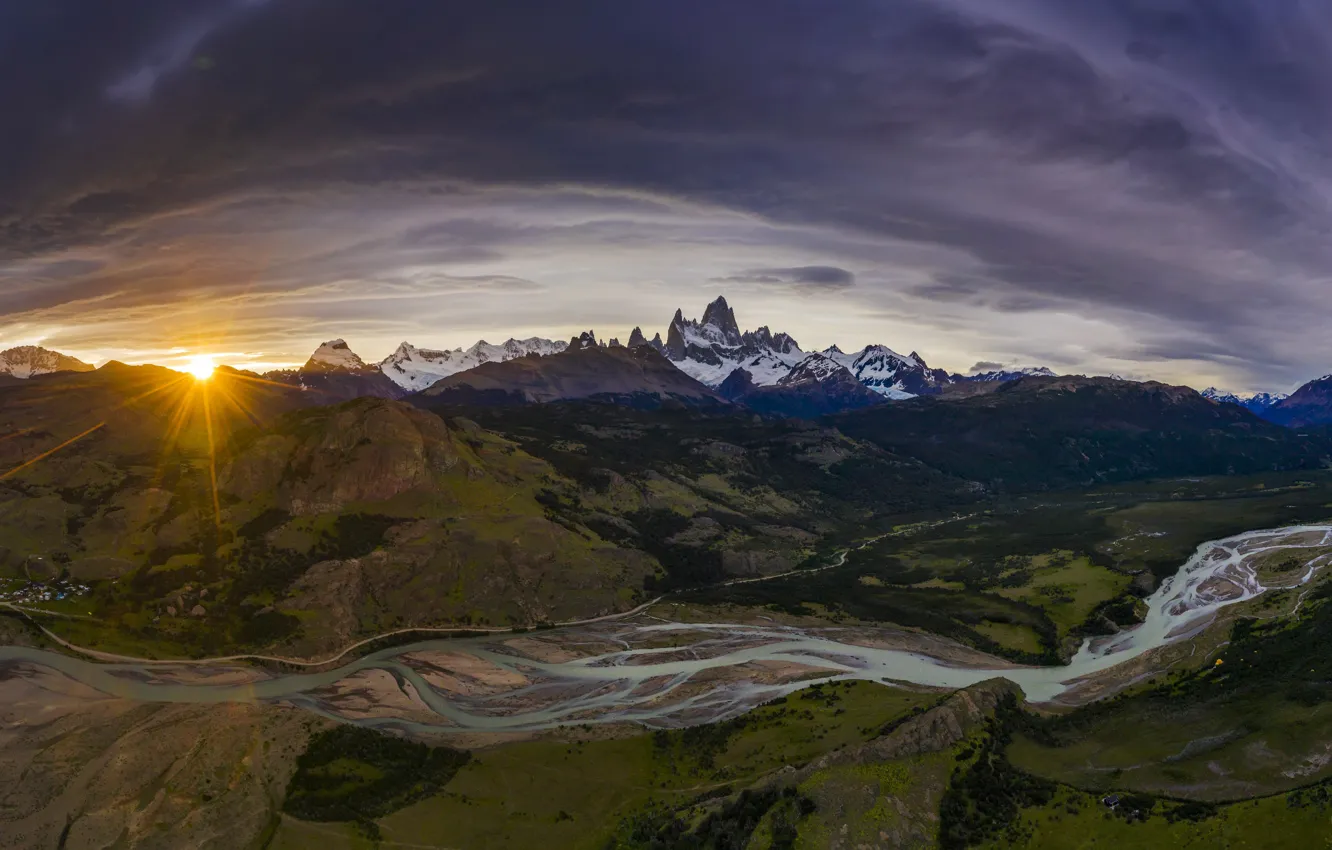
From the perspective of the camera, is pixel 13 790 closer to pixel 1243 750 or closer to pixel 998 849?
pixel 998 849

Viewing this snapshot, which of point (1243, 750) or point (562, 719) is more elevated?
point (1243, 750)

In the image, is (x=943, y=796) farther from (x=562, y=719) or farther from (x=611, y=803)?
(x=562, y=719)

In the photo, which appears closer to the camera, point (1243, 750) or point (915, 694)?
point (1243, 750)

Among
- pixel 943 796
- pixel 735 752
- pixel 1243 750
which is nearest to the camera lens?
pixel 943 796

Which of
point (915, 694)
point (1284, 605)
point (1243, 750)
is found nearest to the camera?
point (1243, 750)

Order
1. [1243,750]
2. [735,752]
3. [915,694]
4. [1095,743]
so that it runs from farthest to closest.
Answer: [915,694] → [735,752] → [1095,743] → [1243,750]

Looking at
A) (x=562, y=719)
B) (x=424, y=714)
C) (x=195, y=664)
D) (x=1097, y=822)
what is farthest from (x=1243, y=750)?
(x=195, y=664)

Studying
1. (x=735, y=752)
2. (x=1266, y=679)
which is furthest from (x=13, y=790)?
(x=1266, y=679)

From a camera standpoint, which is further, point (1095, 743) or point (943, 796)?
point (1095, 743)

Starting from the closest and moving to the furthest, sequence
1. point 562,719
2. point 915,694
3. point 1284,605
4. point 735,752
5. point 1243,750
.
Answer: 1. point 1243,750
2. point 735,752
3. point 915,694
4. point 562,719
5. point 1284,605
